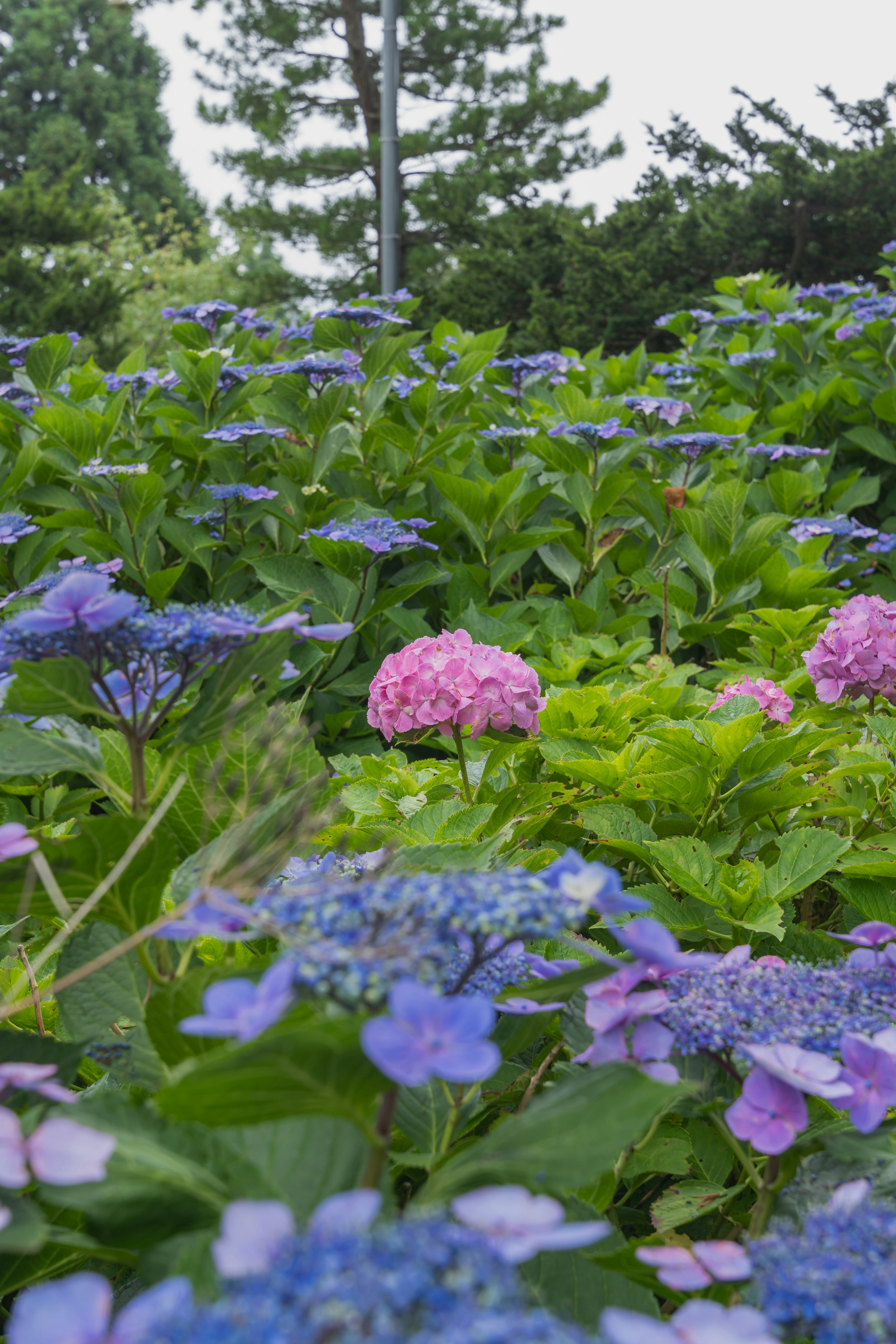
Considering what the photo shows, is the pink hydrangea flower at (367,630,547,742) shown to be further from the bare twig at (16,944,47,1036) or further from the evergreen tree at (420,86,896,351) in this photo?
the evergreen tree at (420,86,896,351)

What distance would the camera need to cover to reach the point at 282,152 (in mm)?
16984

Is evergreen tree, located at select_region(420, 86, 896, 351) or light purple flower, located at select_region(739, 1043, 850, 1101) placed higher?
evergreen tree, located at select_region(420, 86, 896, 351)

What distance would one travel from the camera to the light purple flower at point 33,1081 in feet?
1.89

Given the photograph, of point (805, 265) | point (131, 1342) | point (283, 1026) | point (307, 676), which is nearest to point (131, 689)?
point (283, 1026)

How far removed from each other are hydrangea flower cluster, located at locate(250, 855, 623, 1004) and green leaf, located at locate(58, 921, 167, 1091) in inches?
9.9

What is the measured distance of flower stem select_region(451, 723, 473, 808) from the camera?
1.69 m

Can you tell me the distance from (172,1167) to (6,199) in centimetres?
1897

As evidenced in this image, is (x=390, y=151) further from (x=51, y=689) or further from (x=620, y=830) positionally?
(x=51, y=689)

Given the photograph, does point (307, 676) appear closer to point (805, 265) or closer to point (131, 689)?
point (131, 689)

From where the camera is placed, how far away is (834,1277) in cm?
49

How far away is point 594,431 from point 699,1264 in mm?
2842

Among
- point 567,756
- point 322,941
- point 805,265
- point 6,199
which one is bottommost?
point 567,756

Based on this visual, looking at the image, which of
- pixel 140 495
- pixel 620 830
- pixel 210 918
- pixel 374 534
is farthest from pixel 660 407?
pixel 210 918

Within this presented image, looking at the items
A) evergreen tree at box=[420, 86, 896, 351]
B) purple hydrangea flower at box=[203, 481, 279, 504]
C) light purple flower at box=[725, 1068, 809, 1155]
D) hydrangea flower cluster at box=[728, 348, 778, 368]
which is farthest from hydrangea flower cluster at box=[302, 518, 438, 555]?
evergreen tree at box=[420, 86, 896, 351]
